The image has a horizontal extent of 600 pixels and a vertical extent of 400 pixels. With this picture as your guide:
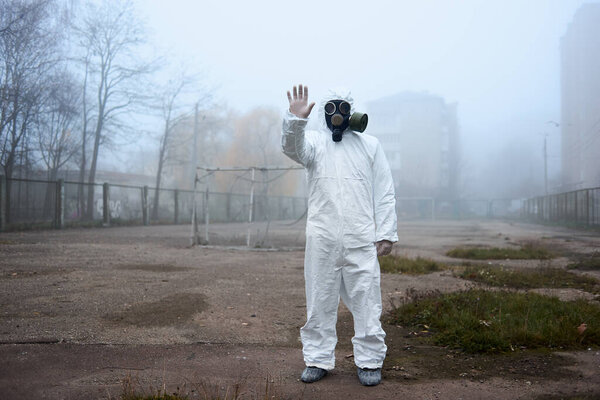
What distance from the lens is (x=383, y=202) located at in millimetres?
3398

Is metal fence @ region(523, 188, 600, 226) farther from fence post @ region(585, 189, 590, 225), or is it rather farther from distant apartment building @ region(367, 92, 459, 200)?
distant apartment building @ region(367, 92, 459, 200)

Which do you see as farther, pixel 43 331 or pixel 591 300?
pixel 591 300

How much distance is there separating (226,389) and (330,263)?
3.42 feet

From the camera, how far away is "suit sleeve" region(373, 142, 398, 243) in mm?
3293

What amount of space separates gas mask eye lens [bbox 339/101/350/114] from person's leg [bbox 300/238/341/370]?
101cm

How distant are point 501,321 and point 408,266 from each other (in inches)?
164

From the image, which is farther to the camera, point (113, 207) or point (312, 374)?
point (113, 207)

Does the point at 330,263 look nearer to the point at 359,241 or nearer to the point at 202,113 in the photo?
the point at 359,241

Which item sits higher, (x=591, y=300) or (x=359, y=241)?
(x=359, y=241)

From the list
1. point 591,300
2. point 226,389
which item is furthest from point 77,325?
point 591,300

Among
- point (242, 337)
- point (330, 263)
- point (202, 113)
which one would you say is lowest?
point (242, 337)

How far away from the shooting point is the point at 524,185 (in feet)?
215

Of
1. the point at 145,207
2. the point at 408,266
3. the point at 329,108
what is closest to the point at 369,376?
the point at 329,108

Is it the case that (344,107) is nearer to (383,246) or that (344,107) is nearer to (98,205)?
(383,246)
